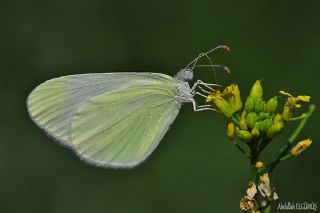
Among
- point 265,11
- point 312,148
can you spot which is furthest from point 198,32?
point 312,148

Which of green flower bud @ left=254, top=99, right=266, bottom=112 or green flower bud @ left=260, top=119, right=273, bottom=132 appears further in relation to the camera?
green flower bud @ left=254, top=99, right=266, bottom=112

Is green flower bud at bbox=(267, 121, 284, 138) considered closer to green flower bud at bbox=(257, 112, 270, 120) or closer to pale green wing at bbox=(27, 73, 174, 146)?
green flower bud at bbox=(257, 112, 270, 120)

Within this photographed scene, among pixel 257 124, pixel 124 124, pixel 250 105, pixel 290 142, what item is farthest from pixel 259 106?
pixel 124 124

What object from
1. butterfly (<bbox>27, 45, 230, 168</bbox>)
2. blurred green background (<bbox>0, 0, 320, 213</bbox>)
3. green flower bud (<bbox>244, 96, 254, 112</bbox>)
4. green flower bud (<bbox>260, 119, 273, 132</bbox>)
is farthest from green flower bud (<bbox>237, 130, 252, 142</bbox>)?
blurred green background (<bbox>0, 0, 320, 213</bbox>)

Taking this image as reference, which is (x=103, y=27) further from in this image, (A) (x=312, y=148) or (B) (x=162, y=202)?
(A) (x=312, y=148)

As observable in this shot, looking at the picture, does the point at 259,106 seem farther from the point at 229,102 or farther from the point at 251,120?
the point at 229,102

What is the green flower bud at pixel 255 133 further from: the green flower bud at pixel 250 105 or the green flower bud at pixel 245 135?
the green flower bud at pixel 250 105

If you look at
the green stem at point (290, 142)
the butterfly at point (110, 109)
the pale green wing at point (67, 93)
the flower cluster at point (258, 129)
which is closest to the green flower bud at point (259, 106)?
the flower cluster at point (258, 129)
